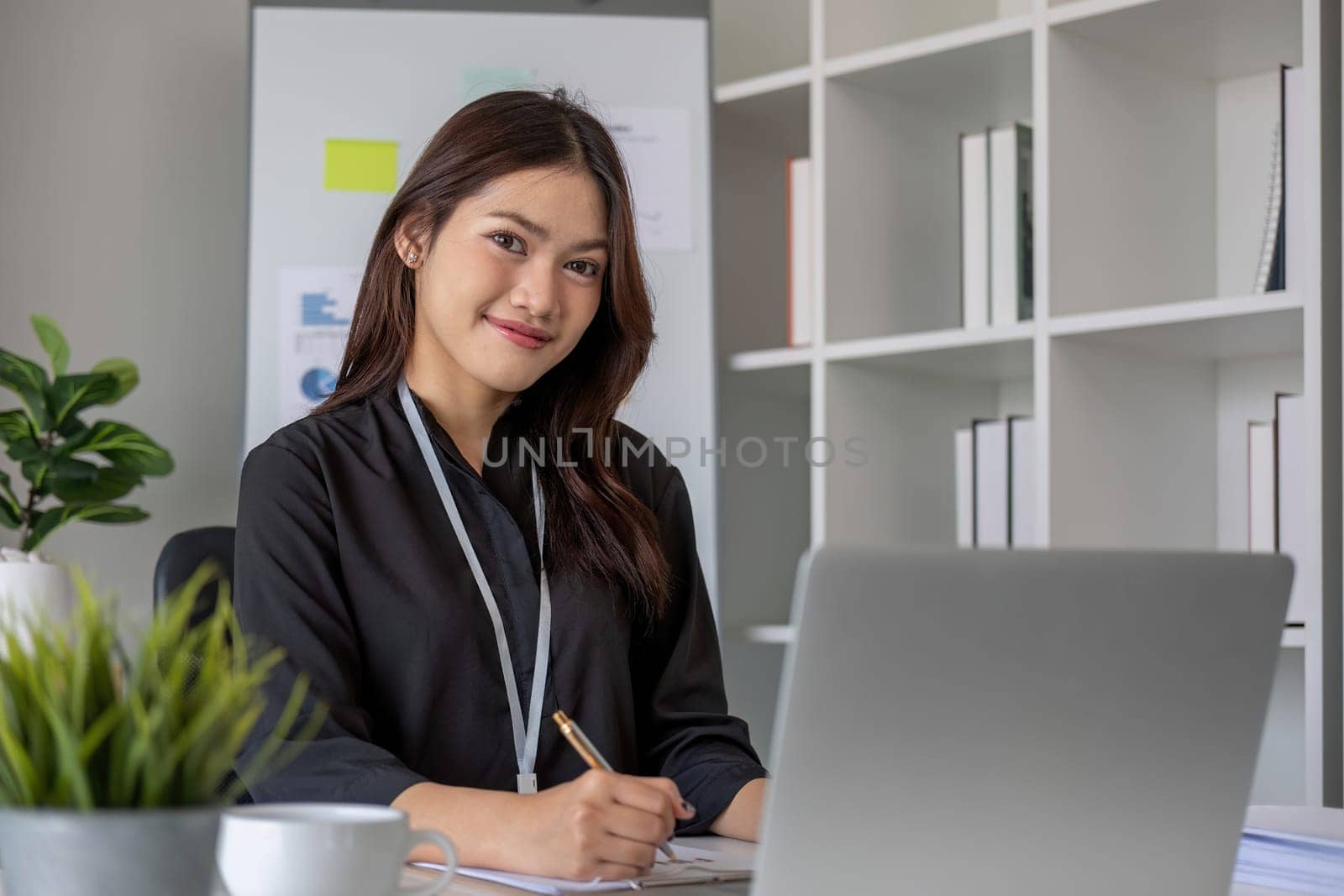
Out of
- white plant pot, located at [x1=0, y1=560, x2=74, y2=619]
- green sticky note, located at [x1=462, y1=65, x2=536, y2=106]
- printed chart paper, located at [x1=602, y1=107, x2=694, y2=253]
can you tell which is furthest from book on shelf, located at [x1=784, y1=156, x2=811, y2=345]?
white plant pot, located at [x1=0, y1=560, x2=74, y2=619]

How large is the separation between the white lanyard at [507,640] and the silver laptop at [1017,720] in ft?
2.45

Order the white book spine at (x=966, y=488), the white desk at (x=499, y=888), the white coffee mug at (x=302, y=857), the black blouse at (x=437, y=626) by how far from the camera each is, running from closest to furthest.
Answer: the white coffee mug at (x=302, y=857), the white desk at (x=499, y=888), the black blouse at (x=437, y=626), the white book spine at (x=966, y=488)

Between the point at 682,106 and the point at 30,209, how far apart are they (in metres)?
1.07

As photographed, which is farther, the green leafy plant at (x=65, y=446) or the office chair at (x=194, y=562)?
the green leafy plant at (x=65, y=446)

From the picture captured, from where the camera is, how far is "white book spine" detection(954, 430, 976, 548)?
2.36 meters

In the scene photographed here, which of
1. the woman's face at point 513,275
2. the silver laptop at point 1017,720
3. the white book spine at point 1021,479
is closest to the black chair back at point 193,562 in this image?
the woman's face at point 513,275

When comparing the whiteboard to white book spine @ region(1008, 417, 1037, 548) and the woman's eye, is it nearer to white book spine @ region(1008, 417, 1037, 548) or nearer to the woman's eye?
white book spine @ region(1008, 417, 1037, 548)

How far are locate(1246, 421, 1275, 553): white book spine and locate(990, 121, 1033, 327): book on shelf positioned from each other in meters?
0.39

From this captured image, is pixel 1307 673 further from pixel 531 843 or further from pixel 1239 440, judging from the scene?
pixel 531 843

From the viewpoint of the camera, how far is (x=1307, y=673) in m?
1.89

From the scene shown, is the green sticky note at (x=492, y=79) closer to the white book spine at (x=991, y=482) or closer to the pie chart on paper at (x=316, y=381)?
the pie chart on paper at (x=316, y=381)

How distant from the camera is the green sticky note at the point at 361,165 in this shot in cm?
235

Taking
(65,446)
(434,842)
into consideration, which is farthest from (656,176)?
(434,842)

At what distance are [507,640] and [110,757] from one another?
898mm
